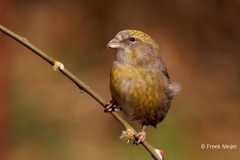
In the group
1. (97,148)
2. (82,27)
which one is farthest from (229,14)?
(97,148)

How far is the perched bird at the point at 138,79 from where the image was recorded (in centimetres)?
324

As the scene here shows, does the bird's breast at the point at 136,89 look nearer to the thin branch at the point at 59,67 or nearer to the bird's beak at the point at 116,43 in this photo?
the bird's beak at the point at 116,43

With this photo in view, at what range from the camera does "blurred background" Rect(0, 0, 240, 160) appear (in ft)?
22.0

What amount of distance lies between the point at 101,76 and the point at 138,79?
4.45 m

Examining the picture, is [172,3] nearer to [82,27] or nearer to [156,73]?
[82,27]

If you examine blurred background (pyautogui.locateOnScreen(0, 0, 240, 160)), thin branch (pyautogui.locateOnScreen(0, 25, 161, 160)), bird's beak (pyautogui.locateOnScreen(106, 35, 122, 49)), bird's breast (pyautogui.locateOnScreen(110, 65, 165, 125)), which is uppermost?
blurred background (pyautogui.locateOnScreen(0, 0, 240, 160))

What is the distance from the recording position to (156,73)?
340cm

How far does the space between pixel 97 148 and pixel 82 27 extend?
2.30 m

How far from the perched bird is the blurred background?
3030 millimetres

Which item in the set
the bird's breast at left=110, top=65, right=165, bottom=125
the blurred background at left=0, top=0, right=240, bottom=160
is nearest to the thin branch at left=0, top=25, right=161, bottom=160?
the bird's breast at left=110, top=65, right=165, bottom=125

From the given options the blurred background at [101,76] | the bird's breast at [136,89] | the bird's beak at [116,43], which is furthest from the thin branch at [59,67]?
the blurred background at [101,76]

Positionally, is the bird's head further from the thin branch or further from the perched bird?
the thin branch

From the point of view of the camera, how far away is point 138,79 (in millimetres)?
3254

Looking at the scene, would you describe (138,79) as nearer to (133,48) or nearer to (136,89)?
(136,89)
